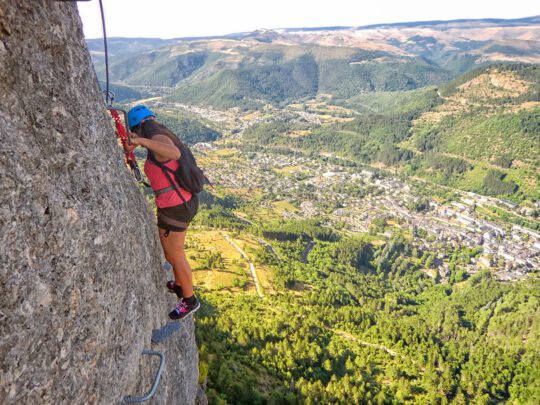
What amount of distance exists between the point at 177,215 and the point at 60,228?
2740 mm

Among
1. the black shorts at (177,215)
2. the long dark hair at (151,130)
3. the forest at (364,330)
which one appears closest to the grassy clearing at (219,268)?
the forest at (364,330)

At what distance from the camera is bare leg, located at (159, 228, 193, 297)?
7.30m

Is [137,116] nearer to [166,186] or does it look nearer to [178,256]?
[166,186]

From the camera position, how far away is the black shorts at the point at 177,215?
6.86 m

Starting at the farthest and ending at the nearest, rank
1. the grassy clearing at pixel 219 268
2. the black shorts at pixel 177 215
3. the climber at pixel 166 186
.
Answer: the grassy clearing at pixel 219 268
the black shorts at pixel 177 215
the climber at pixel 166 186

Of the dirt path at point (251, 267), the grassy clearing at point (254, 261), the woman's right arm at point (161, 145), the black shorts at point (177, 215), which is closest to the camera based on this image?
the woman's right arm at point (161, 145)

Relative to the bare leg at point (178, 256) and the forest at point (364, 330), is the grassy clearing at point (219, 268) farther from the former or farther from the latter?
the bare leg at point (178, 256)

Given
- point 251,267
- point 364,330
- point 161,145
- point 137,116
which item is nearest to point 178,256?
point 161,145

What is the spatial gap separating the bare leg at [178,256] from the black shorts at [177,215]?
0.18 m

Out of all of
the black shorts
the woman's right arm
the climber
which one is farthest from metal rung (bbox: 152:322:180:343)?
the woman's right arm

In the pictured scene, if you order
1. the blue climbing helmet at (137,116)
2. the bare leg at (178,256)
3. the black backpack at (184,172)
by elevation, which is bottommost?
the bare leg at (178,256)

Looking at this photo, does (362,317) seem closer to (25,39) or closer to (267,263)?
(267,263)

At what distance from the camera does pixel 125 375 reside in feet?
19.0

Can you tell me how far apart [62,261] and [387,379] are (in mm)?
53025
